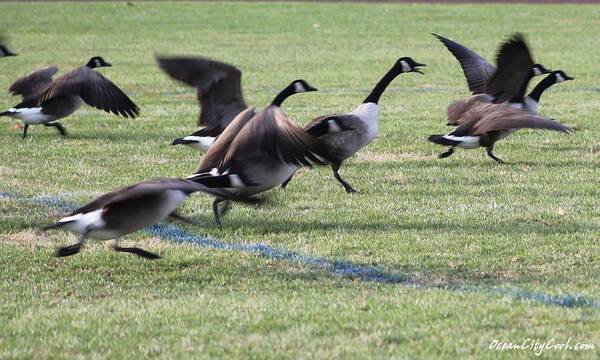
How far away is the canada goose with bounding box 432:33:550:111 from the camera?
11.5 metres

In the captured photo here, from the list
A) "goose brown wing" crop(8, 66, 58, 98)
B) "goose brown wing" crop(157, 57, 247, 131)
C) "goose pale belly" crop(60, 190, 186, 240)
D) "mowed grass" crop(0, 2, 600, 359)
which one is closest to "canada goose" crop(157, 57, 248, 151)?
"goose brown wing" crop(157, 57, 247, 131)

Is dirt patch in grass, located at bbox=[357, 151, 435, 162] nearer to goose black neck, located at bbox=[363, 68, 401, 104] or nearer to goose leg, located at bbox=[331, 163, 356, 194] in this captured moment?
goose black neck, located at bbox=[363, 68, 401, 104]

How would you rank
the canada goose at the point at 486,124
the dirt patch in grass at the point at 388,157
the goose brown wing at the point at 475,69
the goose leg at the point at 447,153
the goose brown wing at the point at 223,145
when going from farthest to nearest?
the goose brown wing at the point at 475,69 < the dirt patch in grass at the point at 388,157 < the goose leg at the point at 447,153 < the canada goose at the point at 486,124 < the goose brown wing at the point at 223,145

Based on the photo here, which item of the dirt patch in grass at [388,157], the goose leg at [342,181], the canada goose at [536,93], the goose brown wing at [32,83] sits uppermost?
the canada goose at [536,93]

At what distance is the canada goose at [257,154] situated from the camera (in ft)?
24.5

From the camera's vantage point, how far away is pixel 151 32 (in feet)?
96.5

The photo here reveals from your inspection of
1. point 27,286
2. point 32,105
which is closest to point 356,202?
point 27,286

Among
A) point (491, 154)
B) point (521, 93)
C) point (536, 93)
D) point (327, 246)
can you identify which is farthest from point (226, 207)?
point (536, 93)

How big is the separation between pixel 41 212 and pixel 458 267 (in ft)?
11.7

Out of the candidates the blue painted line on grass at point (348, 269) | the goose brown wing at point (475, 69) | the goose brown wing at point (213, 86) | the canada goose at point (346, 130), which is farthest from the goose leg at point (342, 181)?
the goose brown wing at point (475, 69)

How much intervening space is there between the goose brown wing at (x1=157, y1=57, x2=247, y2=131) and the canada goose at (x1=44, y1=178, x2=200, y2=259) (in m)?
3.20

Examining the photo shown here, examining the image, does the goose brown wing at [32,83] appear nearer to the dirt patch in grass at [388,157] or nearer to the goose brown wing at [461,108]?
the dirt patch in grass at [388,157]

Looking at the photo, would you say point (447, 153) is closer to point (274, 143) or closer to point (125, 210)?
point (274, 143)

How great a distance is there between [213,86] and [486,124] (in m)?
2.42
